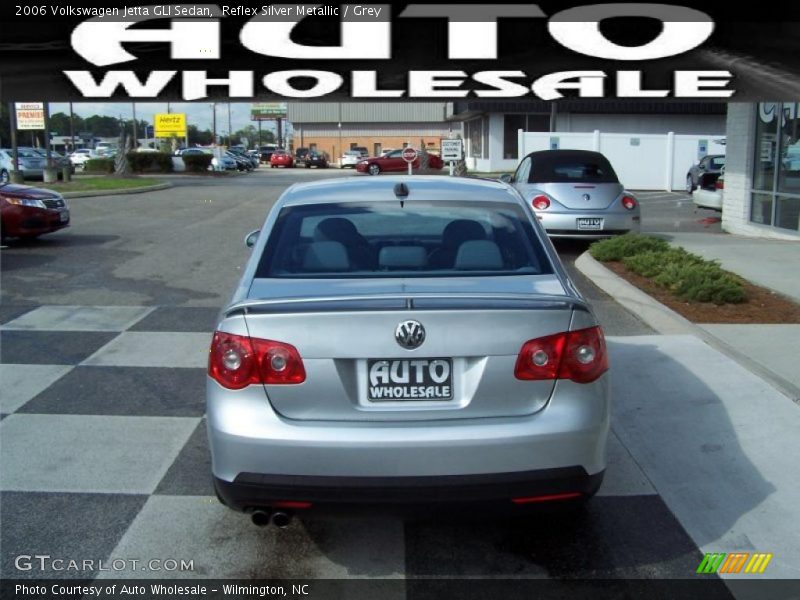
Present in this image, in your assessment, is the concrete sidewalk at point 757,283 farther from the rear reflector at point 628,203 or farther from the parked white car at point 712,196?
the parked white car at point 712,196

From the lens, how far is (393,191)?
470 centimetres

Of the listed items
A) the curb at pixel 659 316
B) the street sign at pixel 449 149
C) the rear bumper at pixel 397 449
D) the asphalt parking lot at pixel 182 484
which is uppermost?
the street sign at pixel 449 149

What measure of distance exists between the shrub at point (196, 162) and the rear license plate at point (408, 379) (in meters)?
42.2

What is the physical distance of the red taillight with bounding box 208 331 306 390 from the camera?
3438mm

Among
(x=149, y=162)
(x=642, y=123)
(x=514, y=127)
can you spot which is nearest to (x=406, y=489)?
(x=149, y=162)

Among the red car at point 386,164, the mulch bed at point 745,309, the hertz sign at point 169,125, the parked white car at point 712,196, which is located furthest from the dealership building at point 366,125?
the mulch bed at point 745,309

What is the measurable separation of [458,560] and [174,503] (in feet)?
4.99

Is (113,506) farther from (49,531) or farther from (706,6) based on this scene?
(706,6)

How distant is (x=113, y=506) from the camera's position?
175 inches

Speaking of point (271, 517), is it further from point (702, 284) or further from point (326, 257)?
point (702, 284)

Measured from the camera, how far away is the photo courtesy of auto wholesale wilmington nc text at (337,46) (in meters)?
23.7

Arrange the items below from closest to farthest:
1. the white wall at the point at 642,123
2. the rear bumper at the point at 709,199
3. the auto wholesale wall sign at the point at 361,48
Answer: the rear bumper at the point at 709,199
the auto wholesale wall sign at the point at 361,48
the white wall at the point at 642,123

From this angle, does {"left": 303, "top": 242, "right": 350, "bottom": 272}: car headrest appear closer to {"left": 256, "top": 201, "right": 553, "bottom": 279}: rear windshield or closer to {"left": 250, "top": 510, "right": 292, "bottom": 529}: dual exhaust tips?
{"left": 256, "top": 201, "right": 553, "bottom": 279}: rear windshield

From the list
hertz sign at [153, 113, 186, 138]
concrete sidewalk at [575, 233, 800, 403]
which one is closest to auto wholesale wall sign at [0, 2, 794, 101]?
concrete sidewalk at [575, 233, 800, 403]
